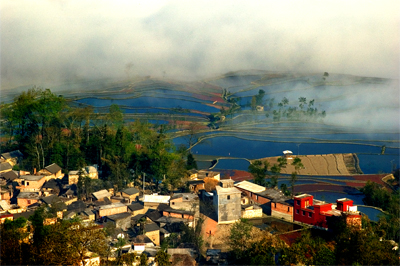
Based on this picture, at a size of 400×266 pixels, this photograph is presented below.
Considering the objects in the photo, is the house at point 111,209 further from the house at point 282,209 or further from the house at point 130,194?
the house at point 282,209

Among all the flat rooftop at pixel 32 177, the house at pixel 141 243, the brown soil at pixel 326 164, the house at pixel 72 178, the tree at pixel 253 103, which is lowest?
the brown soil at pixel 326 164

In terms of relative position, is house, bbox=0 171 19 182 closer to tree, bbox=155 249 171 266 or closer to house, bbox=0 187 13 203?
house, bbox=0 187 13 203

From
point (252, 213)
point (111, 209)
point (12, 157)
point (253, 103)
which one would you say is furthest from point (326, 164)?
point (253, 103)

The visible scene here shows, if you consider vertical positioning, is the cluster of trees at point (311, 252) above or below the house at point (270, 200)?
above

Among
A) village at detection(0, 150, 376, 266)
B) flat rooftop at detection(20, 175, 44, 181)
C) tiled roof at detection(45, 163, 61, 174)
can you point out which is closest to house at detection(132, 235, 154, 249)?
village at detection(0, 150, 376, 266)

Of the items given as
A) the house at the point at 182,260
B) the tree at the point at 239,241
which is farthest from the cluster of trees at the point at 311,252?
the house at the point at 182,260

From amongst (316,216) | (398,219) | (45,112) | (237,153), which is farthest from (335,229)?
(237,153)

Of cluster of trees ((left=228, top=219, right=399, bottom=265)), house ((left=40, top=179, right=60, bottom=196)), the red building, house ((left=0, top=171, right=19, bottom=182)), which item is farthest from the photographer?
house ((left=0, top=171, right=19, bottom=182))
